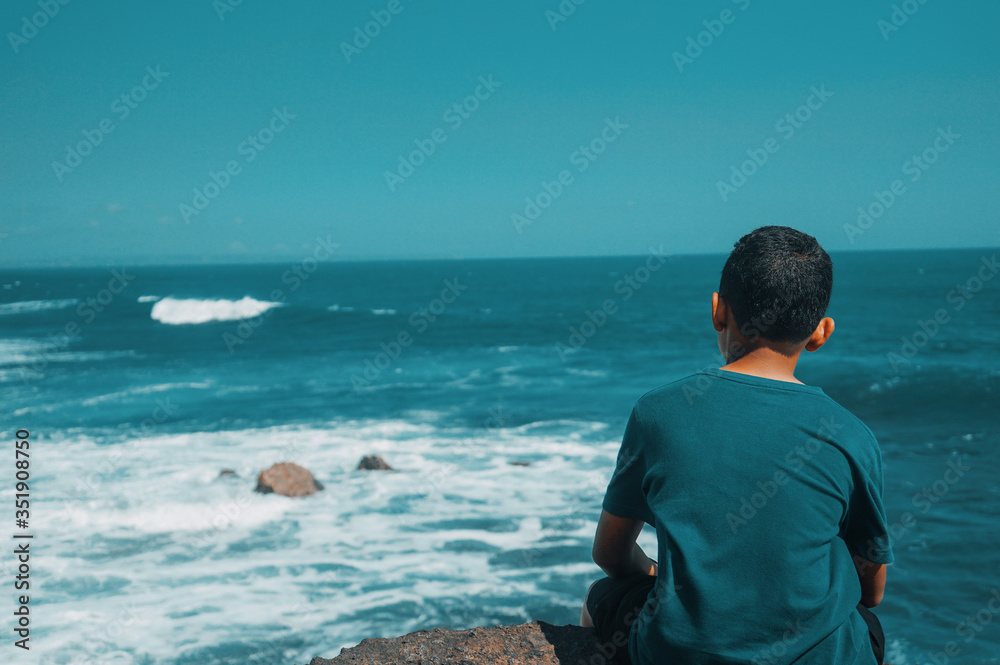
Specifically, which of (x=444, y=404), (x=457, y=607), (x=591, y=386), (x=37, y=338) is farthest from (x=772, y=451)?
(x=37, y=338)

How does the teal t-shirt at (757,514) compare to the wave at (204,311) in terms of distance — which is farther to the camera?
the wave at (204,311)

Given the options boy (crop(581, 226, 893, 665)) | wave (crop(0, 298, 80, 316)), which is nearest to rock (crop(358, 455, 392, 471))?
boy (crop(581, 226, 893, 665))

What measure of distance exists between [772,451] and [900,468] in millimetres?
11735

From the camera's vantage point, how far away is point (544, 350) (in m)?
29.3

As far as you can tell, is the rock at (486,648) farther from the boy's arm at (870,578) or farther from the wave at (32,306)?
the wave at (32,306)

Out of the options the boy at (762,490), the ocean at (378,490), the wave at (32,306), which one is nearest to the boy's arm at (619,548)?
the boy at (762,490)

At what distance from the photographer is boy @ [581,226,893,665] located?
5.34 ft

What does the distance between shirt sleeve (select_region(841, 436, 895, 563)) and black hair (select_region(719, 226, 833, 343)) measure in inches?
14.1

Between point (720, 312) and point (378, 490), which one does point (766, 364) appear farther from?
point (378, 490)

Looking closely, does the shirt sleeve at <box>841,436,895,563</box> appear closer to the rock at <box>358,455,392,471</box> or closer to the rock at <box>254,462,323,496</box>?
the rock at <box>254,462,323,496</box>

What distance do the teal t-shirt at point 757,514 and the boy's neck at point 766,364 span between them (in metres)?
0.06

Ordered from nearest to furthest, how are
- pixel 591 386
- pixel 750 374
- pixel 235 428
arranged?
1. pixel 750 374
2. pixel 235 428
3. pixel 591 386

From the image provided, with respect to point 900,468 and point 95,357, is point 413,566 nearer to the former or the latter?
point 900,468

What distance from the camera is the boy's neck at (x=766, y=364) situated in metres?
1.78
